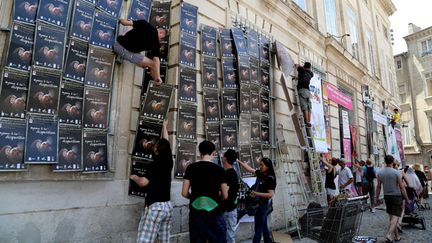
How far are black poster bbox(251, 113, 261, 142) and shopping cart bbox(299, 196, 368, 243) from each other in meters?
2.31

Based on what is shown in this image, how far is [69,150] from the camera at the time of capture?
3779 millimetres

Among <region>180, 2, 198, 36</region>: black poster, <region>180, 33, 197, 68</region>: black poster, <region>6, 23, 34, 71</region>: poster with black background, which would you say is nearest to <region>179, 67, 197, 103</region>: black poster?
<region>180, 33, 197, 68</region>: black poster

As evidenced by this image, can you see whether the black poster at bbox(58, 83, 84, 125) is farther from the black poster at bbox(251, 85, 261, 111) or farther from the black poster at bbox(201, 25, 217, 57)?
the black poster at bbox(251, 85, 261, 111)

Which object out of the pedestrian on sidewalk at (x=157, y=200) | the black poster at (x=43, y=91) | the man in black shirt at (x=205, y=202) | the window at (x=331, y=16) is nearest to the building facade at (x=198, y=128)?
the window at (x=331, y=16)

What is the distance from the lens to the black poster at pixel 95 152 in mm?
3931

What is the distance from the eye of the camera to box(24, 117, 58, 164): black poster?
135 inches

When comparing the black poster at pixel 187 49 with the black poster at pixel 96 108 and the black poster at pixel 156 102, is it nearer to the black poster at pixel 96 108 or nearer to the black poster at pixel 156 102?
the black poster at pixel 156 102

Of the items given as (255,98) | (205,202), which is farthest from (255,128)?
(205,202)

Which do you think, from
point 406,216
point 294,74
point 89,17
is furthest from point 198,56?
point 406,216

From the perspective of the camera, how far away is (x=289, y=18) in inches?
354

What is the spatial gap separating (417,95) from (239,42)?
28.7 meters

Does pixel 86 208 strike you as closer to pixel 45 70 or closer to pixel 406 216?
pixel 45 70

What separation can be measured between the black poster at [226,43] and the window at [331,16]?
725 centimetres

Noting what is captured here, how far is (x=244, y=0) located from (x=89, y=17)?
429cm
